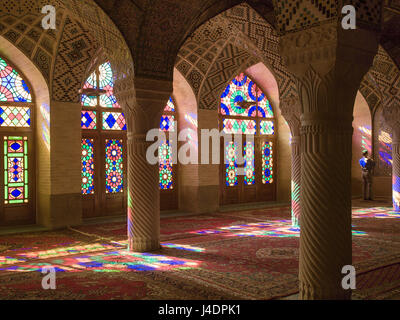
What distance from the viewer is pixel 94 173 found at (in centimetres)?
1030

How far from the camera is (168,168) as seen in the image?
11.6m

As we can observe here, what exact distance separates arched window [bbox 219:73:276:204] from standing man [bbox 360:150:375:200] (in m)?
2.86

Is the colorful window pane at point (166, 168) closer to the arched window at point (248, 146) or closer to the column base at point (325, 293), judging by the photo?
the arched window at point (248, 146)

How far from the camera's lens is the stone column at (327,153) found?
3625mm

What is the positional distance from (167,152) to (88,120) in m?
2.35

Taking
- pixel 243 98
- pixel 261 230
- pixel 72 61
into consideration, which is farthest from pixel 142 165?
pixel 243 98

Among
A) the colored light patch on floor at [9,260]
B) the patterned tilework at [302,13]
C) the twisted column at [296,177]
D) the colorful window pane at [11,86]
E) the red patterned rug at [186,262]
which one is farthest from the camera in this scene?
the colorful window pane at [11,86]

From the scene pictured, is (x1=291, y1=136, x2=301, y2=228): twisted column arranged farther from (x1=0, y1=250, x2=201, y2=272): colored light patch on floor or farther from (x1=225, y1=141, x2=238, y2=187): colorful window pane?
(x1=225, y1=141, x2=238, y2=187): colorful window pane

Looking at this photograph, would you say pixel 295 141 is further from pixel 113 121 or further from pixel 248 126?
pixel 248 126

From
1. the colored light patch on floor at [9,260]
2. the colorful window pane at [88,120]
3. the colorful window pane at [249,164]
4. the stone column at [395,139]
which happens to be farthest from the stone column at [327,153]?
the colorful window pane at [249,164]

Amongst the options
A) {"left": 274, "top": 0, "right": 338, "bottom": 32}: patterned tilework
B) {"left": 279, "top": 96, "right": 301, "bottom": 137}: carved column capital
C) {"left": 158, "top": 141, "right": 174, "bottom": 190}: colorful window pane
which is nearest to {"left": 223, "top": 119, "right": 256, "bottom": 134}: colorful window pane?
{"left": 158, "top": 141, "right": 174, "bottom": 190}: colorful window pane

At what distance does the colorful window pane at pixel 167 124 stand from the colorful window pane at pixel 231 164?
1845 mm

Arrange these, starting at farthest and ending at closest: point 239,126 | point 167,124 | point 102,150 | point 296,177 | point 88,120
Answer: point 239,126
point 167,124
point 102,150
point 88,120
point 296,177

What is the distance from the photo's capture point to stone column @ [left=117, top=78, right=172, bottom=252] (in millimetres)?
6422
